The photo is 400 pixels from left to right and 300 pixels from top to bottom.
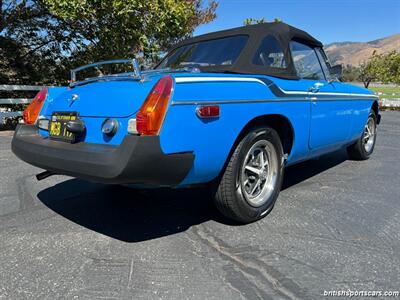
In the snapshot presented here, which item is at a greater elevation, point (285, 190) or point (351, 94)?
point (351, 94)

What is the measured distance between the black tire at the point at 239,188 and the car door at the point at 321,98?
785 mm

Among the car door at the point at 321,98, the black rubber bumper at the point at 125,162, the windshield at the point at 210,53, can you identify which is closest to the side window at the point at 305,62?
the car door at the point at 321,98

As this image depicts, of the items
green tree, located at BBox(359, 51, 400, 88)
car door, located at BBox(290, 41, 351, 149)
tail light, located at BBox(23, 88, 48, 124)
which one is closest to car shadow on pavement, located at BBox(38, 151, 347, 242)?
car door, located at BBox(290, 41, 351, 149)

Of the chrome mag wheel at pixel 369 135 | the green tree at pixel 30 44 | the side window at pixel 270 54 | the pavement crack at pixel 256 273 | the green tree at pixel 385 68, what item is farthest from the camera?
the green tree at pixel 385 68

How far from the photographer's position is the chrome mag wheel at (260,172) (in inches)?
125

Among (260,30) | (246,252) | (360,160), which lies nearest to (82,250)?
(246,252)

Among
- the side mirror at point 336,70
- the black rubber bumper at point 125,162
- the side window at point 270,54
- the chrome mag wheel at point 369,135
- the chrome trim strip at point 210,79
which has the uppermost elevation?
the side window at point 270,54

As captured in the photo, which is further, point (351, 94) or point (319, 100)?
point (351, 94)

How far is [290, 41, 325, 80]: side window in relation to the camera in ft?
12.7

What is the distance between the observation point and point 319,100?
3854 mm

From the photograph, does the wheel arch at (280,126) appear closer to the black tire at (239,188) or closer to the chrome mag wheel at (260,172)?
the black tire at (239,188)

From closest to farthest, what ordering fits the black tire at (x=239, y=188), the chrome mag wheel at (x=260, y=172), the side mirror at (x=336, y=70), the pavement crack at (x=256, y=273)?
the pavement crack at (x=256, y=273) < the black tire at (x=239, y=188) < the chrome mag wheel at (x=260, y=172) < the side mirror at (x=336, y=70)

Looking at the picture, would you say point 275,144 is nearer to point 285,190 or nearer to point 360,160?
point 285,190

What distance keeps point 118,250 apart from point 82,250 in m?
0.25
